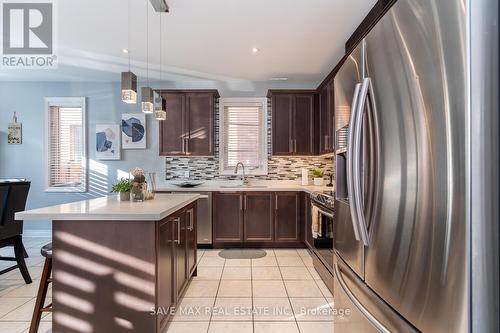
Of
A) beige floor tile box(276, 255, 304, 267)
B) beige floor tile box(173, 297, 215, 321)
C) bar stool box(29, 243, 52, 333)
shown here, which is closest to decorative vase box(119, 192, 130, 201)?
bar stool box(29, 243, 52, 333)

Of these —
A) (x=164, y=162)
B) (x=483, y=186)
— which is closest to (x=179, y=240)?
(x=483, y=186)

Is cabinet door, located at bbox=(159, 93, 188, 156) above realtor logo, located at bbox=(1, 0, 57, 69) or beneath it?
beneath

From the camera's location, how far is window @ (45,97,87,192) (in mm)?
4508

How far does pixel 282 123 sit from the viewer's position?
4215 mm

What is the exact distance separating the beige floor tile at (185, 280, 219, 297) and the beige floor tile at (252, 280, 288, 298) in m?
0.41

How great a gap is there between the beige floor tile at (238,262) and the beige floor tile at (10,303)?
1.99m

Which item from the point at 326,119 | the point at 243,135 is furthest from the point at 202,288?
the point at 326,119

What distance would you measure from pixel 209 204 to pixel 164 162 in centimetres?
121

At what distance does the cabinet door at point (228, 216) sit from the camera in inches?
154

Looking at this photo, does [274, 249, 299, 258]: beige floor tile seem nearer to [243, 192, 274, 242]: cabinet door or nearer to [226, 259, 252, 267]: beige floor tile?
[243, 192, 274, 242]: cabinet door

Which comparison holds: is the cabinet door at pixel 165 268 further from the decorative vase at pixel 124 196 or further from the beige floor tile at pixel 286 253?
the beige floor tile at pixel 286 253

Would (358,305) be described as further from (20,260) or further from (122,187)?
(20,260)

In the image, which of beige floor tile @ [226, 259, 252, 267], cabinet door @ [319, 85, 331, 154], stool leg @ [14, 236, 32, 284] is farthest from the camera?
cabinet door @ [319, 85, 331, 154]

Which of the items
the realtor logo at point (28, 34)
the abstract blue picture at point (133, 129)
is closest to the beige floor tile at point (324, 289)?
the abstract blue picture at point (133, 129)
